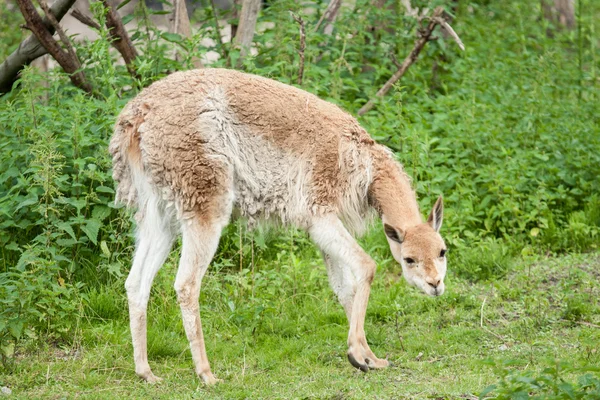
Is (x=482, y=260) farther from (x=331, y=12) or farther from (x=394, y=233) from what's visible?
(x=331, y=12)

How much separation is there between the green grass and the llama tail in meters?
1.13

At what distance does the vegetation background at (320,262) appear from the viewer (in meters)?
6.10

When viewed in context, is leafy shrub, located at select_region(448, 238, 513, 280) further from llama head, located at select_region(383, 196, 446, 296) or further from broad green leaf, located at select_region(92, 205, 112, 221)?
broad green leaf, located at select_region(92, 205, 112, 221)

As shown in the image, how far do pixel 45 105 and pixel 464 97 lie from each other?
4.67m

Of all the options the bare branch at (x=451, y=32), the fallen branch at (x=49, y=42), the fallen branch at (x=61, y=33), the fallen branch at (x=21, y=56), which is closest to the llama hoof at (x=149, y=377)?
the fallen branch at (x=49, y=42)

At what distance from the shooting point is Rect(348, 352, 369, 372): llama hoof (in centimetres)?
618

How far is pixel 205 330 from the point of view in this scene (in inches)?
275

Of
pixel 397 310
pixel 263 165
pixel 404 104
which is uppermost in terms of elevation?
pixel 263 165

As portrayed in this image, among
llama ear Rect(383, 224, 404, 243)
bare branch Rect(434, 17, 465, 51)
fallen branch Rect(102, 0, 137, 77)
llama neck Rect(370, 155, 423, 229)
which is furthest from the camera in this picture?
fallen branch Rect(102, 0, 137, 77)

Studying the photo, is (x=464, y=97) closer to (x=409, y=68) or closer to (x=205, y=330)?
(x=409, y=68)

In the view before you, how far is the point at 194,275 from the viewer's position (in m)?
6.05

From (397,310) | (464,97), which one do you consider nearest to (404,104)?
(464,97)

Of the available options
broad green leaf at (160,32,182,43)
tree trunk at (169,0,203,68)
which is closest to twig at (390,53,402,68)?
tree trunk at (169,0,203,68)

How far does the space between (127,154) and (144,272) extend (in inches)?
32.4
